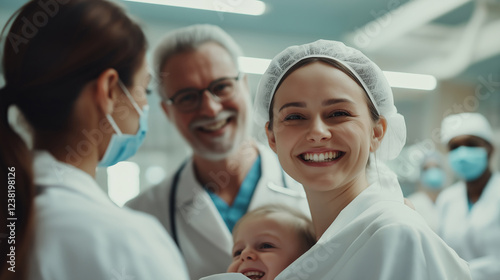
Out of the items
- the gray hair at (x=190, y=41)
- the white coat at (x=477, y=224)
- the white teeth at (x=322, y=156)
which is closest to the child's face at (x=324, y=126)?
the white teeth at (x=322, y=156)

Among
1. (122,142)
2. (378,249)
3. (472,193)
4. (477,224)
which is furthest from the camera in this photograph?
(472,193)

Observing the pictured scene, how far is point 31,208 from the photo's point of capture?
78cm

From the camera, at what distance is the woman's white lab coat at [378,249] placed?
731mm

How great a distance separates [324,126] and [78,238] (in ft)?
1.51

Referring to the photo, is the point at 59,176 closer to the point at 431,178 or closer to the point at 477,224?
the point at 477,224

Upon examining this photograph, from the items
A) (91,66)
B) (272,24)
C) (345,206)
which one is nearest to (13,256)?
(91,66)

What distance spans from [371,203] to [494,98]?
3.01m

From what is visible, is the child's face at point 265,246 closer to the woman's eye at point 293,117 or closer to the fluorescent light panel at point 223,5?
the woman's eye at point 293,117

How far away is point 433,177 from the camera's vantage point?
272 centimetres

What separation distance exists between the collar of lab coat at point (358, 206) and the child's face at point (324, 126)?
4cm

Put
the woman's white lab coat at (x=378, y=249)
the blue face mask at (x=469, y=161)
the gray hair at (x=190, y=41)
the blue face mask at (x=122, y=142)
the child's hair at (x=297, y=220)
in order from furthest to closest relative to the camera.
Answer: the blue face mask at (x=469, y=161), the gray hair at (x=190, y=41), the child's hair at (x=297, y=220), the blue face mask at (x=122, y=142), the woman's white lab coat at (x=378, y=249)

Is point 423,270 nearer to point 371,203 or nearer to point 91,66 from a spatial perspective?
point 371,203

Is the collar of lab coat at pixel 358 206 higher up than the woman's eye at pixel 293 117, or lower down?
lower down

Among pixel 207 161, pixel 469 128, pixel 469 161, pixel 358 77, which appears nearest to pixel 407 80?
pixel 358 77
